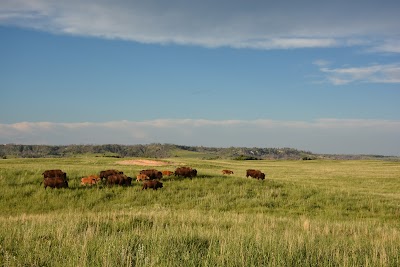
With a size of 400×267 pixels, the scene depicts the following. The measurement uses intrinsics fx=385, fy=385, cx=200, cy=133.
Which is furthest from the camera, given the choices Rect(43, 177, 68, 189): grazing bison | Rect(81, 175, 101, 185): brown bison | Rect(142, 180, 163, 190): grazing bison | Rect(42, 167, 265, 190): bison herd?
Rect(81, 175, 101, 185): brown bison

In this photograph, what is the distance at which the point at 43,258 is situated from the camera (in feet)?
21.4

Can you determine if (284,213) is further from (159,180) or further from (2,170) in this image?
(2,170)

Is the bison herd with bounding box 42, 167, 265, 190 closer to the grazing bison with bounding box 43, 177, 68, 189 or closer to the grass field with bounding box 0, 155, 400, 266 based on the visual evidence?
the grazing bison with bounding box 43, 177, 68, 189

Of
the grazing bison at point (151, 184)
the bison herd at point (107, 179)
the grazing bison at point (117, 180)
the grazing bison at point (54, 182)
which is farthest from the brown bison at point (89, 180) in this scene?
the grazing bison at point (151, 184)

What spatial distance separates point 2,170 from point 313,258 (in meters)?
22.6

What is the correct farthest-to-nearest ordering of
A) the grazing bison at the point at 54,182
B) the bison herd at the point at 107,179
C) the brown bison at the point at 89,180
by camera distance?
the brown bison at the point at 89,180 < the bison herd at the point at 107,179 < the grazing bison at the point at 54,182

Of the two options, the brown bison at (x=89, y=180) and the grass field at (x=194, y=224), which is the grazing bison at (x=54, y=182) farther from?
the brown bison at (x=89, y=180)

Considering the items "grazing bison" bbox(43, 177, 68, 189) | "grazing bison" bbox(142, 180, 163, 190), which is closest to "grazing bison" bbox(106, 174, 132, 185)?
"grazing bison" bbox(142, 180, 163, 190)

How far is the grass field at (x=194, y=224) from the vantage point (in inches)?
262

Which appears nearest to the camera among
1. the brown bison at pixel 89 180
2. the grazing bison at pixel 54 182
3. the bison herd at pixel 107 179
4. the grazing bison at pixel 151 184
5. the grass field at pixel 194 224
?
the grass field at pixel 194 224

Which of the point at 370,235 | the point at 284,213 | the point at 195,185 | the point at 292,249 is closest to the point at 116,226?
the point at 292,249

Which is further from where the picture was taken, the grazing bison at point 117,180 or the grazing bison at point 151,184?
the grazing bison at point 117,180

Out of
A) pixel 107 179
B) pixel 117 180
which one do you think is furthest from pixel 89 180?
pixel 117 180

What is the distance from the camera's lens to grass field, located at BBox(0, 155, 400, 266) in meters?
6.66
